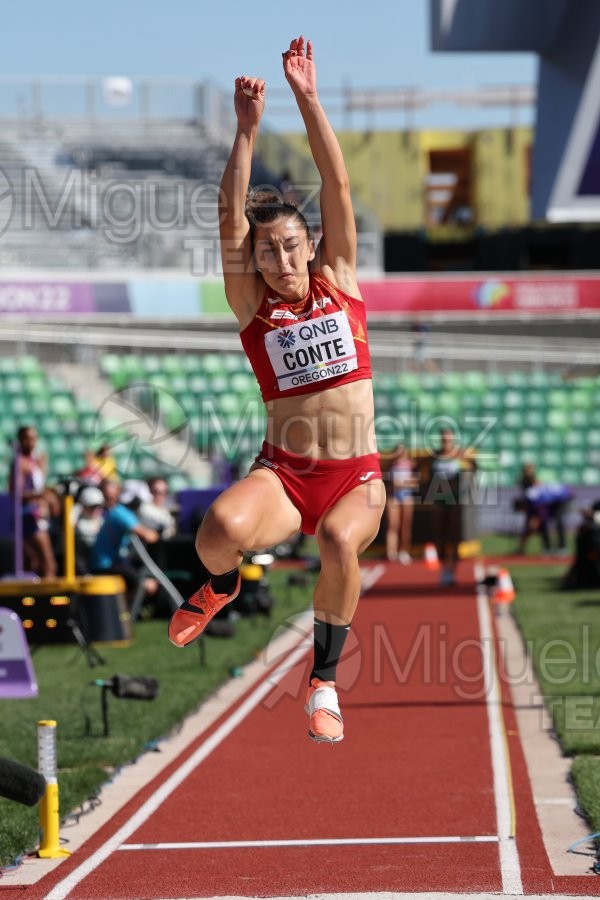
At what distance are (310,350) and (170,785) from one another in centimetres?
331

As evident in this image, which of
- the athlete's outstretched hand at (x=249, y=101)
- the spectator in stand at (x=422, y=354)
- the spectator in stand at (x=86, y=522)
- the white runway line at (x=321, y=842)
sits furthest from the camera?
the spectator in stand at (x=422, y=354)

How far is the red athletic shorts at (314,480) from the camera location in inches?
211

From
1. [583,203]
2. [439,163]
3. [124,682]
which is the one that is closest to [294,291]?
[124,682]

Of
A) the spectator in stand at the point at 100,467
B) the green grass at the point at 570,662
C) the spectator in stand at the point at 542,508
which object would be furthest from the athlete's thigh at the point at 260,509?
the spectator in stand at the point at 542,508

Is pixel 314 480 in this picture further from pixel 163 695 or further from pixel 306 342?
pixel 163 695

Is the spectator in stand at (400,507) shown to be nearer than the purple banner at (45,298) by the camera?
Yes

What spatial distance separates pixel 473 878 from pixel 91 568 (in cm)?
866

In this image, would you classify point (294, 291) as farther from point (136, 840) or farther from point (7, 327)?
point (7, 327)

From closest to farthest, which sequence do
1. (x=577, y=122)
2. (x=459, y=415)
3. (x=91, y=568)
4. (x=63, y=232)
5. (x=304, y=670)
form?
(x=577, y=122) < (x=304, y=670) < (x=91, y=568) < (x=459, y=415) < (x=63, y=232)

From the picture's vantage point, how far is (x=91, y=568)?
13.7 metres

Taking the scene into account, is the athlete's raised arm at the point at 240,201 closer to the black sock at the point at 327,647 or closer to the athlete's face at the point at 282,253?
the athlete's face at the point at 282,253

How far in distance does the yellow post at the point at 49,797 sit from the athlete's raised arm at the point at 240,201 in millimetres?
2052

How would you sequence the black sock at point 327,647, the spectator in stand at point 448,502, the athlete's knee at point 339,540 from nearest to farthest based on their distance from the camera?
the athlete's knee at point 339,540
the black sock at point 327,647
the spectator in stand at point 448,502

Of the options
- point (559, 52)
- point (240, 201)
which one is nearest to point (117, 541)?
point (559, 52)
